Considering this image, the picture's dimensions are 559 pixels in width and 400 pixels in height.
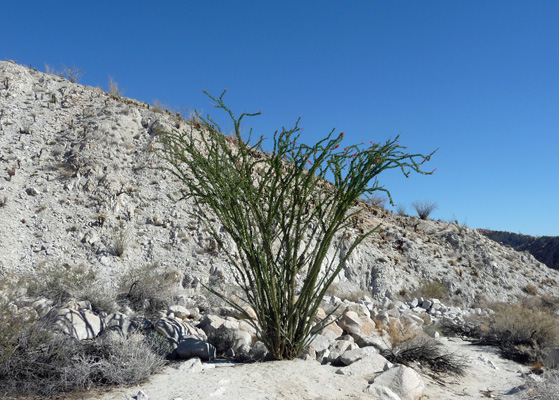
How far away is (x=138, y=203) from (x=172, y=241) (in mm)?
2338

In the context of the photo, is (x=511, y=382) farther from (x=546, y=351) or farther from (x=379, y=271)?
(x=379, y=271)

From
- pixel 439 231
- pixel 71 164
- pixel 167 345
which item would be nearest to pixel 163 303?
pixel 167 345

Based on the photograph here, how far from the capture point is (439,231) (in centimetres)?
2277

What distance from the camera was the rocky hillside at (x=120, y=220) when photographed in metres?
14.2

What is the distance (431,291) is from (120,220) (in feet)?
40.6

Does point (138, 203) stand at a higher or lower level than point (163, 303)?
higher

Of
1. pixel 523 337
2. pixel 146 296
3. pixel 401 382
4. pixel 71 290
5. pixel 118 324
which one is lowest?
pixel 401 382

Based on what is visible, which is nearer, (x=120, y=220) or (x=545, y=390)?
(x=545, y=390)

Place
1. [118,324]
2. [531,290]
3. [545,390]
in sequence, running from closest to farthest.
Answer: [545,390]
[118,324]
[531,290]

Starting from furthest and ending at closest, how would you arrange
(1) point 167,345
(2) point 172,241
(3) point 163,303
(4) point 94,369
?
(2) point 172,241, (3) point 163,303, (1) point 167,345, (4) point 94,369

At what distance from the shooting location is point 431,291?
56.0 feet

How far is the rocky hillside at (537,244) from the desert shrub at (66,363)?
4630cm

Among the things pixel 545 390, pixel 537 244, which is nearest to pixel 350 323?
pixel 545 390

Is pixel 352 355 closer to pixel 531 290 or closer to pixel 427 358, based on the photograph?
pixel 427 358
